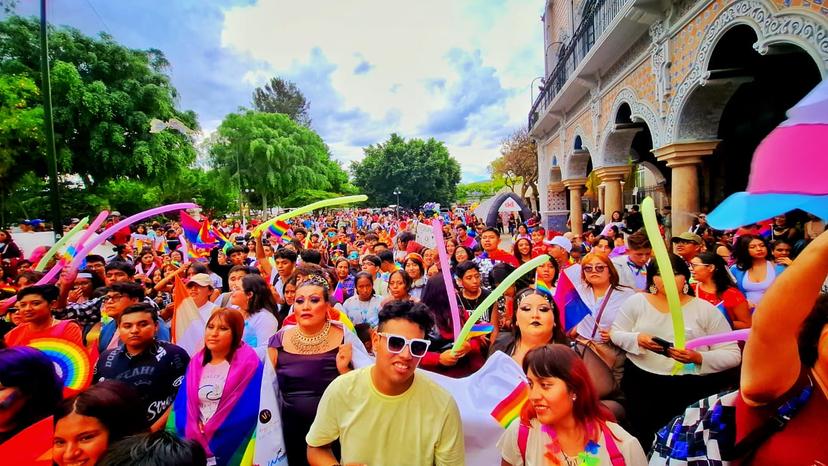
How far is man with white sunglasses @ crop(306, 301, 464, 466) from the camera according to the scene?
5.87 feet

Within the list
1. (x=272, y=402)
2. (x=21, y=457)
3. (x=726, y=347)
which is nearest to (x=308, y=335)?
(x=272, y=402)

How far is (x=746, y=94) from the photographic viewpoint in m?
9.34

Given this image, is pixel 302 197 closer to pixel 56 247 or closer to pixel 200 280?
pixel 56 247

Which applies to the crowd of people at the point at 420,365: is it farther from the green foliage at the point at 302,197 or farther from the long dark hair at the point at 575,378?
the green foliage at the point at 302,197

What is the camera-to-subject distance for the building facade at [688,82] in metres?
4.91

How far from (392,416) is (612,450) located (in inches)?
34.7

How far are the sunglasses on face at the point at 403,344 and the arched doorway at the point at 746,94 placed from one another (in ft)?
18.3

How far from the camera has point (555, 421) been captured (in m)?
1.64

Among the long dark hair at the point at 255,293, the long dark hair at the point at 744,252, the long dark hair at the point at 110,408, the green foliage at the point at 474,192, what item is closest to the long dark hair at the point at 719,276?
the long dark hair at the point at 744,252

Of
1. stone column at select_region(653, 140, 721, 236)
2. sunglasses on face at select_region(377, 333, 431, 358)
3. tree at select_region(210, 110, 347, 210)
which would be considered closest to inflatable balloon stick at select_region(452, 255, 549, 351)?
sunglasses on face at select_region(377, 333, 431, 358)

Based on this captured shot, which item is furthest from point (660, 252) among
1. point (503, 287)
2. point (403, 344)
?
point (403, 344)

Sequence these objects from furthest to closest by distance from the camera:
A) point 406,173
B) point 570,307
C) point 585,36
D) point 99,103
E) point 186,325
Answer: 1. point 406,173
2. point 99,103
3. point 585,36
4. point 186,325
5. point 570,307

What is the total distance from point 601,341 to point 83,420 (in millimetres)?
3092

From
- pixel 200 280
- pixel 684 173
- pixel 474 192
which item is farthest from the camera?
pixel 474 192
